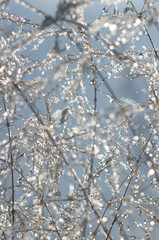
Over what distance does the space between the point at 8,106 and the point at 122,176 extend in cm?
26

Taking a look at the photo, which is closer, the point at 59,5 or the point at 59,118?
the point at 59,5

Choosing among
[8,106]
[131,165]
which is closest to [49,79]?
[8,106]

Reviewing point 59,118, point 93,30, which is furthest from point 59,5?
point 59,118

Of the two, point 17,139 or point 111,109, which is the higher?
point 17,139

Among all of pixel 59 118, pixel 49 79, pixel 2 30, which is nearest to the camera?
pixel 49 79

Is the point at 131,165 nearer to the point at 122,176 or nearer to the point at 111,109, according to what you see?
the point at 122,176

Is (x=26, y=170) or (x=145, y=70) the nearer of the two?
(x=145, y=70)

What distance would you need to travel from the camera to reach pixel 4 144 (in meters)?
0.59

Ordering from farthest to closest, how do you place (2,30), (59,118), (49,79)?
(2,30) < (59,118) < (49,79)

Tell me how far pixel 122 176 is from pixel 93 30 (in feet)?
1.11

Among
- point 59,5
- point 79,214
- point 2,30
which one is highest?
point 2,30

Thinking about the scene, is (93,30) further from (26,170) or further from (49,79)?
(26,170)

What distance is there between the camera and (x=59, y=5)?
35cm

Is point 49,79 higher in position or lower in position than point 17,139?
lower
